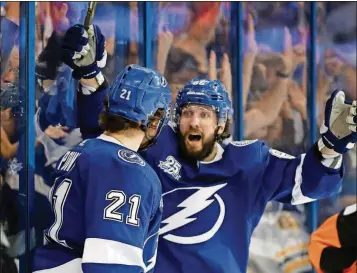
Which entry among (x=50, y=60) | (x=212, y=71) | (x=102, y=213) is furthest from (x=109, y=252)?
(x=212, y=71)

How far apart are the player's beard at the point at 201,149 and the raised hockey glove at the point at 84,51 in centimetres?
32

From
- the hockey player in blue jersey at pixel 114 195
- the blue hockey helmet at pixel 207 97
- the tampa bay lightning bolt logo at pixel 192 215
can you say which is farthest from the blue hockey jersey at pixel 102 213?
the blue hockey helmet at pixel 207 97

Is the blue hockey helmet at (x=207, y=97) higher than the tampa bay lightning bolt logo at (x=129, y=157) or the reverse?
higher

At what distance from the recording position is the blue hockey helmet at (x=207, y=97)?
210 centimetres

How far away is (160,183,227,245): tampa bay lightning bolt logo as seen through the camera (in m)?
2.10

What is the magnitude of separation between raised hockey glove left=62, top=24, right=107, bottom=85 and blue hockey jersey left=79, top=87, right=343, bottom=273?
81mm

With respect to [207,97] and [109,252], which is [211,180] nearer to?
[207,97]

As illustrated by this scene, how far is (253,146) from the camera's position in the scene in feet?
7.24

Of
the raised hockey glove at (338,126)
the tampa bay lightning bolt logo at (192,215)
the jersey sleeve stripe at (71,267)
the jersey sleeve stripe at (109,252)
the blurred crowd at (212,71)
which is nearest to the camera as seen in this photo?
the jersey sleeve stripe at (109,252)

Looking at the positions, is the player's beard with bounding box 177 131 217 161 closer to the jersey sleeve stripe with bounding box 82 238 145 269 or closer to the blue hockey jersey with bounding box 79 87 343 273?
the blue hockey jersey with bounding box 79 87 343 273

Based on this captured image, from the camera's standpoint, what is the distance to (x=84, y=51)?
204cm

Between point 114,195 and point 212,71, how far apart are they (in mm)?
1107

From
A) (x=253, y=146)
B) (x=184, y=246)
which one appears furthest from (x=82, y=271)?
(x=253, y=146)

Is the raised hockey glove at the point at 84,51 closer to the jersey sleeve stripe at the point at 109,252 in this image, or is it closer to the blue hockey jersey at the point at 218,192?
the blue hockey jersey at the point at 218,192
